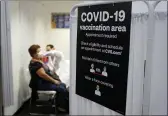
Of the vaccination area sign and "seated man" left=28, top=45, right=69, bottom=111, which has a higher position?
the vaccination area sign

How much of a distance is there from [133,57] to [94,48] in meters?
0.39

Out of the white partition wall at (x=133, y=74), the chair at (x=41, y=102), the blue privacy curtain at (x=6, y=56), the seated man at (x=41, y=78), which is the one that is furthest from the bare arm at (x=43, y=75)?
the white partition wall at (x=133, y=74)

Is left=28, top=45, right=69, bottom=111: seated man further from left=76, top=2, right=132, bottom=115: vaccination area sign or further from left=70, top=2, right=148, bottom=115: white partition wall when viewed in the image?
left=76, top=2, right=132, bottom=115: vaccination area sign

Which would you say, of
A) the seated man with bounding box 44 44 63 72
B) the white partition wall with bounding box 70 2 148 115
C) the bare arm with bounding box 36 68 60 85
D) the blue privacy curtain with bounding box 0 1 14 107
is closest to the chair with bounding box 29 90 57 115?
the bare arm with bounding box 36 68 60 85

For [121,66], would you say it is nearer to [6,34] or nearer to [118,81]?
[118,81]

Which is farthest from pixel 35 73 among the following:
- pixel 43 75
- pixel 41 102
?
pixel 41 102

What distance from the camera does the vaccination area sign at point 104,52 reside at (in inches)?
64.7

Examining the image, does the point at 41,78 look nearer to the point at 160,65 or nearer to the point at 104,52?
the point at 104,52

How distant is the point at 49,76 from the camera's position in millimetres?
3535

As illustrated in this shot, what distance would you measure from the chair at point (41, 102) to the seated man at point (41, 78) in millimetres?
107

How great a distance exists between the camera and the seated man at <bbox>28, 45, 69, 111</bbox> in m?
3.41

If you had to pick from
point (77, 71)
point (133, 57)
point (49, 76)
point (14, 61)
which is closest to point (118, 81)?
point (133, 57)

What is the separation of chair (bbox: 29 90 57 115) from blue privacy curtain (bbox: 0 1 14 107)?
76 centimetres

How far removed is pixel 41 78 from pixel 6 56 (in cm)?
A: 89
